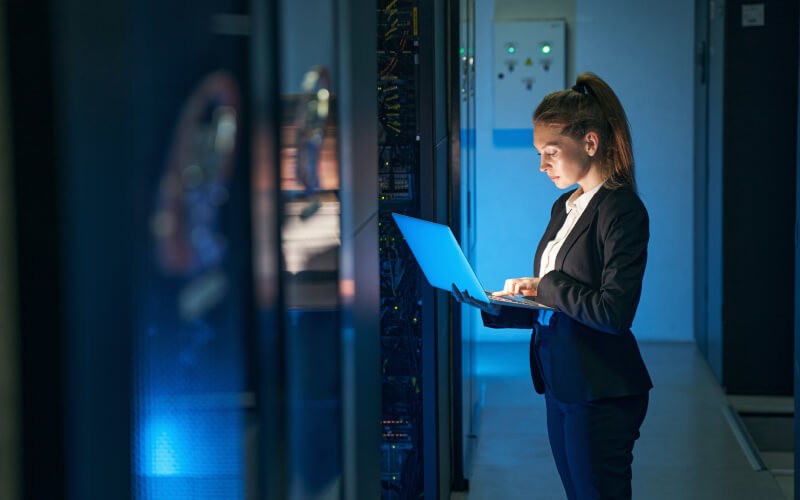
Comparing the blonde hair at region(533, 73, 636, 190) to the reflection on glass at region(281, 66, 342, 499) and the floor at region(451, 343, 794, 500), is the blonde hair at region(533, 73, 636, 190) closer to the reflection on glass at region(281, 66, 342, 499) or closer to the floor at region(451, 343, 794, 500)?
the reflection on glass at region(281, 66, 342, 499)

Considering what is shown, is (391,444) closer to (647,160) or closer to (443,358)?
(443,358)

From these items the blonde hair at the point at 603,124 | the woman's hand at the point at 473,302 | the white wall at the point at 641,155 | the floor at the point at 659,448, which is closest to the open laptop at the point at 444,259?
the woman's hand at the point at 473,302

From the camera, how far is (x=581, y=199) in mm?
2391

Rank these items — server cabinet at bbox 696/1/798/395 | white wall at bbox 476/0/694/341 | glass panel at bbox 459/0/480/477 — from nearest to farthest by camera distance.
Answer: glass panel at bbox 459/0/480/477
server cabinet at bbox 696/1/798/395
white wall at bbox 476/0/694/341

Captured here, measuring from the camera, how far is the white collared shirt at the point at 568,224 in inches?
93.7

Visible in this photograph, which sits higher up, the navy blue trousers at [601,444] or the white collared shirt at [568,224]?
the white collared shirt at [568,224]

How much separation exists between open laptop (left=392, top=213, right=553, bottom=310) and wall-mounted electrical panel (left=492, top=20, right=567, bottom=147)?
4.50 metres

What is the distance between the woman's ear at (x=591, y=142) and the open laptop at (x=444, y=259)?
0.37 meters

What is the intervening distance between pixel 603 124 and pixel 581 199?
7.0 inches

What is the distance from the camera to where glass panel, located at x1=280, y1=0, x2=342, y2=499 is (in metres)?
0.96

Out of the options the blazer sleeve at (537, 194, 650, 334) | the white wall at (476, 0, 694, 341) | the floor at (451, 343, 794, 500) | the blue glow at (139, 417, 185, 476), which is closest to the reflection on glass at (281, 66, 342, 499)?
the blue glow at (139, 417, 185, 476)

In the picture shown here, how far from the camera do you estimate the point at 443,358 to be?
3.43 metres

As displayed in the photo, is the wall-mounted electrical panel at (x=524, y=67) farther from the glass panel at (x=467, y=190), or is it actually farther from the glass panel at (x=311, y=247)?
the glass panel at (x=311, y=247)

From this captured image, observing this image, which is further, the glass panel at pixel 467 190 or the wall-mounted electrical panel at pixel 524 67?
the wall-mounted electrical panel at pixel 524 67
